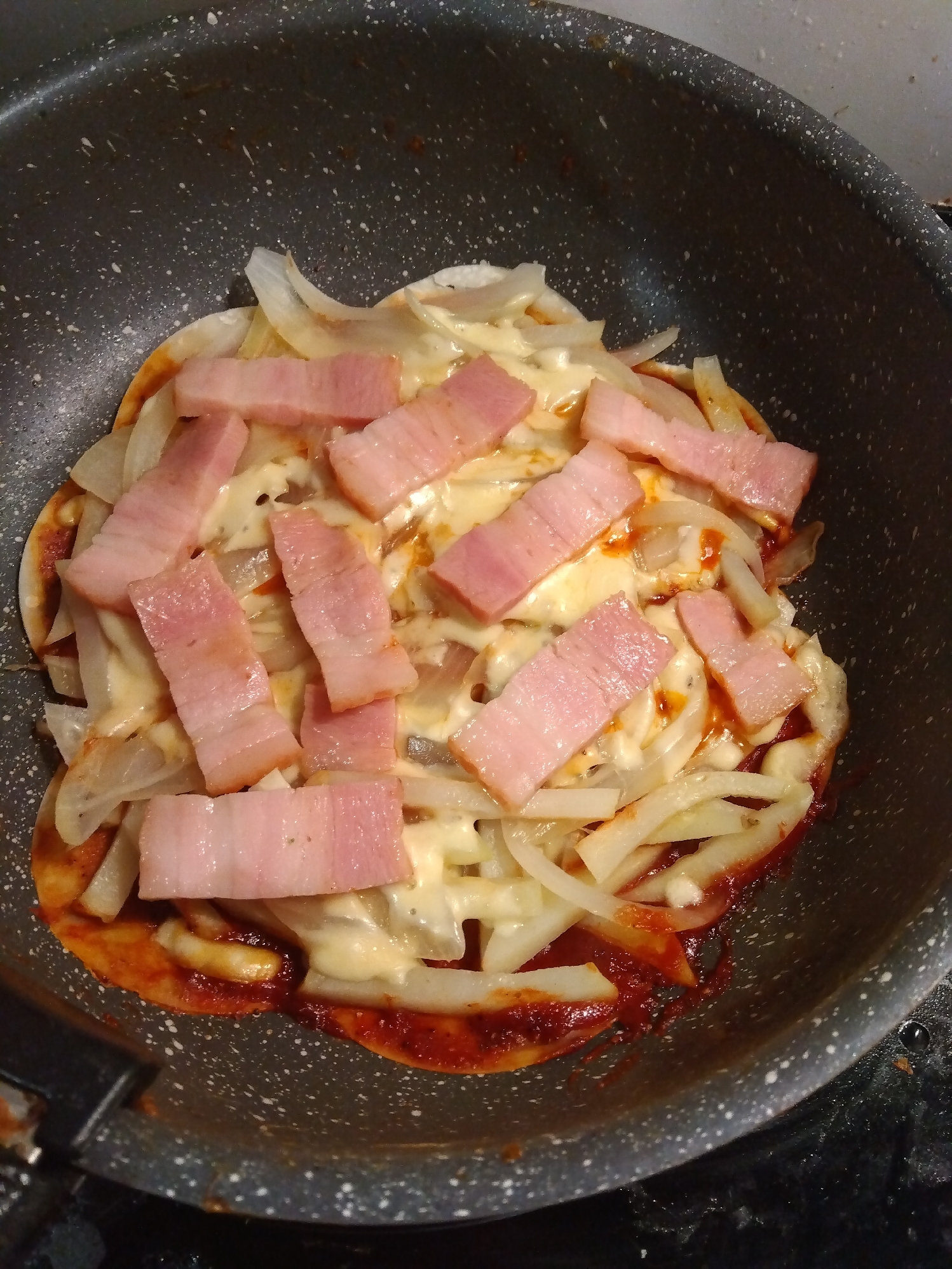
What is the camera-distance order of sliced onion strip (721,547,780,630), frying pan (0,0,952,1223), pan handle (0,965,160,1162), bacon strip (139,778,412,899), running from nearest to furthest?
pan handle (0,965,160,1162)
frying pan (0,0,952,1223)
bacon strip (139,778,412,899)
sliced onion strip (721,547,780,630)

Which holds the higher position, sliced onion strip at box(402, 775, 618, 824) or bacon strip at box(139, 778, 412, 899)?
sliced onion strip at box(402, 775, 618, 824)

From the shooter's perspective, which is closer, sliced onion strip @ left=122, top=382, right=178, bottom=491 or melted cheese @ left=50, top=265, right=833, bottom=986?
melted cheese @ left=50, top=265, right=833, bottom=986

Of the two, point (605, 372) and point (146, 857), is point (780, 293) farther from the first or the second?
point (146, 857)

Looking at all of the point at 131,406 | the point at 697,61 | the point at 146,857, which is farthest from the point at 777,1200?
the point at 697,61

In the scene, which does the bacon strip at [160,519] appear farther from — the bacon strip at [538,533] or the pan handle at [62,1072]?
the pan handle at [62,1072]

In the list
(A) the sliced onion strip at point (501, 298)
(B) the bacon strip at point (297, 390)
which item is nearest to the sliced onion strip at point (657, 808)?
(B) the bacon strip at point (297, 390)

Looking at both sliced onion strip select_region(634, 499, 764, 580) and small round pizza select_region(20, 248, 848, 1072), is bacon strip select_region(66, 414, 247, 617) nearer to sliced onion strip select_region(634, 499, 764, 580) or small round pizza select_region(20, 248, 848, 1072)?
small round pizza select_region(20, 248, 848, 1072)

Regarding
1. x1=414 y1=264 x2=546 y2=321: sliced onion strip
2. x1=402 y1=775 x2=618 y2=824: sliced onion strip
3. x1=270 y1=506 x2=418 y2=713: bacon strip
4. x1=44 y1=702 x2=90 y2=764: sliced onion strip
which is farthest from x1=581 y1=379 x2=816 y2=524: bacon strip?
x1=44 y1=702 x2=90 y2=764: sliced onion strip
